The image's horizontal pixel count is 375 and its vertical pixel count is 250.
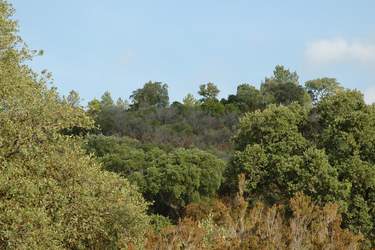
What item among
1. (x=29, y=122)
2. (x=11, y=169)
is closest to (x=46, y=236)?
(x=11, y=169)

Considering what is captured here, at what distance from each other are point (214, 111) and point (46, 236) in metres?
69.6

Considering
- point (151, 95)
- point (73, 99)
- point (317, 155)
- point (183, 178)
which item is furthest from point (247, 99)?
point (73, 99)

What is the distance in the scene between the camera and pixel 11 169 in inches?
711

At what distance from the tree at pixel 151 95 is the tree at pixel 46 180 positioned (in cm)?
8039

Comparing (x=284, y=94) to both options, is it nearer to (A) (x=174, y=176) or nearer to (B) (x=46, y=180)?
(A) (x=174, y=176)

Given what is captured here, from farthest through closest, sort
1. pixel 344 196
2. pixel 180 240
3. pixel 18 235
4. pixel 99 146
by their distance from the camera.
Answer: pixel 99 146
pixel 344 196
pixel 18 235
pixel 180 240

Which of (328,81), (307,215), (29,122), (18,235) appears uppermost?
(328,81)

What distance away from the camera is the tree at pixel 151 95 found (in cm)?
10294

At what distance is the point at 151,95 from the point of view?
10462 cm

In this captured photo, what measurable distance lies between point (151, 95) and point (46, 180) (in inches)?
3377

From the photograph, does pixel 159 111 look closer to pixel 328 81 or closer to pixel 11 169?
pixel 328 81

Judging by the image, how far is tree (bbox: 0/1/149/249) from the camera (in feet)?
59.1

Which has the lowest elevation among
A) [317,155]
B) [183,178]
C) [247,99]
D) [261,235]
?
[261,235]

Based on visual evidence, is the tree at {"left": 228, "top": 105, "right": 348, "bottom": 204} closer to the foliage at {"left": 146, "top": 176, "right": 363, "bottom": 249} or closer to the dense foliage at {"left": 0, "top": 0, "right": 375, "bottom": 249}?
the dense foliage at {"left": 0, "top": 0, "right": 375, "bottom": 249}
